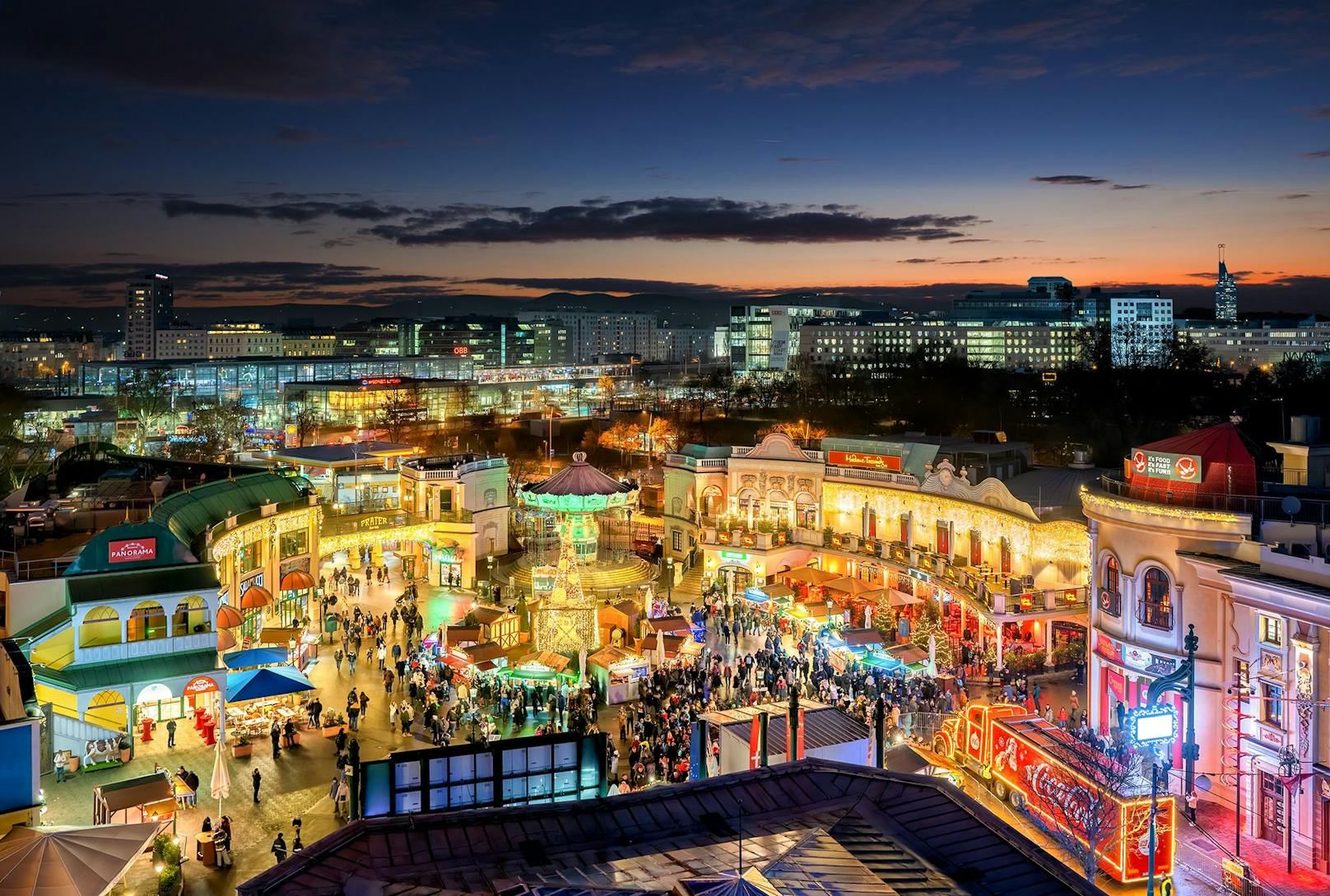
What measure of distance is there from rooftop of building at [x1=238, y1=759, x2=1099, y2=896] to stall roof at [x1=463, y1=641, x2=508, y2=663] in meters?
16.9

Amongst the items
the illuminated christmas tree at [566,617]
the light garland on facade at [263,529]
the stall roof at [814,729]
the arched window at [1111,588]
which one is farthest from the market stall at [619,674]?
the arched window at [1111,588]

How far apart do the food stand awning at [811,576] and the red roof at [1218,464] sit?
15.6m

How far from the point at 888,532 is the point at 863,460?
3.31 m

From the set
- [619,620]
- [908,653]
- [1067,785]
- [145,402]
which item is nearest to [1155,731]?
[1067,785]

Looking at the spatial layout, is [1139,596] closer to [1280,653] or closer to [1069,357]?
[1280,653]

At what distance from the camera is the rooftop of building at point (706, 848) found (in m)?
11.8

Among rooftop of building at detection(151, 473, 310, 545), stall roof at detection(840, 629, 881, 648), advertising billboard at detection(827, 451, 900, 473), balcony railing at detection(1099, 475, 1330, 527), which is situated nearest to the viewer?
balcony railing at detection(1099, 475, 1330, 527)

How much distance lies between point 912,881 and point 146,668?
2101 cm

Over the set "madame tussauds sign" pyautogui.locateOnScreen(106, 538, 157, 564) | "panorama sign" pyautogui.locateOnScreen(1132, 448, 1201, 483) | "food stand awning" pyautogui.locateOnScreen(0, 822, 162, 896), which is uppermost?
"panorama sign" pyautogui.locateOnScreen(1132, 448, 1201, 483)

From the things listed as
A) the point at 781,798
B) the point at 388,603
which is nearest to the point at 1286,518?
the point at 781,798

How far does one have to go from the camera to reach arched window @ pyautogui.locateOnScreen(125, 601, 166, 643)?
26734 millimetres

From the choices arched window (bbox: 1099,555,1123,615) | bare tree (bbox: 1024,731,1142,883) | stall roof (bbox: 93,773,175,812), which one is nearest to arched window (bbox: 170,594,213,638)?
stall roof (bbox: 93,773,175,812)

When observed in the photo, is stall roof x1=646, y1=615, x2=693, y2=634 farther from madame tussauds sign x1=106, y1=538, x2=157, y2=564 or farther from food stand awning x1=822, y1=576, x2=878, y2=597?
madame tussauds sign x1=106, y1=538, x2=157, y2=564

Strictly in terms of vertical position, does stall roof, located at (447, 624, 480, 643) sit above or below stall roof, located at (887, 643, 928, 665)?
above
